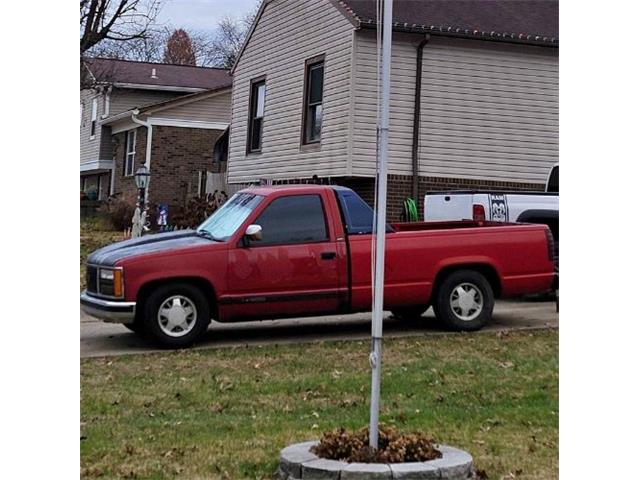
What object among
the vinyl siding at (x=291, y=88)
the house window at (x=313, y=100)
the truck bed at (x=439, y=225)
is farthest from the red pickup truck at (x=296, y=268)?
the house window at (x=313, y=100)

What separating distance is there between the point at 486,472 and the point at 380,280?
1202mm

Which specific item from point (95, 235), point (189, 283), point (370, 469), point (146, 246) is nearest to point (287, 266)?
point (189, 283)

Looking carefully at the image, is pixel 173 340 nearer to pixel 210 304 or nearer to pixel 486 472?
pixel 210 304

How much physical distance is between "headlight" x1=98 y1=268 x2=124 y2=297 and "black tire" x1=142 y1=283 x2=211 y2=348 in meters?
0.30

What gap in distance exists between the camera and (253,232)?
32.9 ft

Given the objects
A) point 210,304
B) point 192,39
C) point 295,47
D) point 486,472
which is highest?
point 192,39

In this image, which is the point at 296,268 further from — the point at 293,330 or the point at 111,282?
the point at 111,282

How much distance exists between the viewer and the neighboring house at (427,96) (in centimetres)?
1780

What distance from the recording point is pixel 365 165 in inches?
696

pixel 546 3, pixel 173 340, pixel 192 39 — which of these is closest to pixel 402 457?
pixel 173 340

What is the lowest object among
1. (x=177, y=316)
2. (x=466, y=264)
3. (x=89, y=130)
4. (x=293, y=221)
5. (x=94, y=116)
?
(x=177, y=316)

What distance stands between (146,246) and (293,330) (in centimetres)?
206

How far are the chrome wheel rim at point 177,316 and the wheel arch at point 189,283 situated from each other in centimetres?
17

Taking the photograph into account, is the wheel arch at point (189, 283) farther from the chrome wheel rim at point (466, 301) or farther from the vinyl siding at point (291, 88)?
the vinyl siding at point (291, 88)
